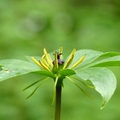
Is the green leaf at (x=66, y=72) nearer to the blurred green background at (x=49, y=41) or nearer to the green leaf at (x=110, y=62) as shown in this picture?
the green leaf at (x=110, y=62)

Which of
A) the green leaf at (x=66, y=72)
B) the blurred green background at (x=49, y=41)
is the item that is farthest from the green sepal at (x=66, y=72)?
the blurred green background at (x=49, y=41)

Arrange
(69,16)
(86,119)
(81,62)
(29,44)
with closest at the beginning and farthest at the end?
(81,62), (86,119), (29,44), (69,16)

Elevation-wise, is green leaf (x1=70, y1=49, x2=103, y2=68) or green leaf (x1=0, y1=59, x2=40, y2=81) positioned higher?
green leaf (x1=70, y1=49, x2=103, y2=68)

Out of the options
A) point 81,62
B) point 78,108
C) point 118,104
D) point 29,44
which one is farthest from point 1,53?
point 81,62

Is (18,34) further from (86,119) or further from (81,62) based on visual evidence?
(81,62)

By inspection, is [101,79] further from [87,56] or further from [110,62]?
[87,56]

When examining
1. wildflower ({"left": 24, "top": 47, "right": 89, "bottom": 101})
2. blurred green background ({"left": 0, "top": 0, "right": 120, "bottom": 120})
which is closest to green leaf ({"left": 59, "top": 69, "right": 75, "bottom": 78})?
wildflower ({"left": 24, "top": 47, "right": 89, "bottom": 101})

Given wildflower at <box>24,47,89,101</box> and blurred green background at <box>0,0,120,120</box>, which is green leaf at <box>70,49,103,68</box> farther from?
blurred green background at <box>0,0,120,120</box>
